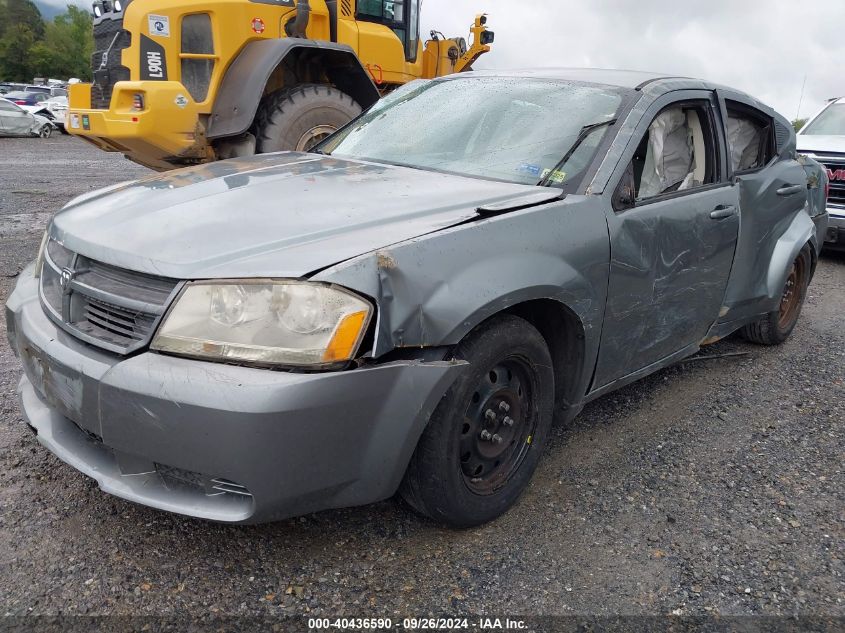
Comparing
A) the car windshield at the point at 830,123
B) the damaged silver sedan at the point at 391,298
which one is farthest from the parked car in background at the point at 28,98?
the damaged silver sedan at the point at 391,298

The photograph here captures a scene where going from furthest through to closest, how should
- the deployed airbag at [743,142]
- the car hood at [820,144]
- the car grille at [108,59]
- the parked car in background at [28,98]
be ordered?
the parked car in background at [28,98], the car hood at [820,144], the car grille at [108,59], the deployed airbag at [743,142]

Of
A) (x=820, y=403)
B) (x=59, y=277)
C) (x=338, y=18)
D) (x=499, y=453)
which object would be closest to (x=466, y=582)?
(x=499, y=453)

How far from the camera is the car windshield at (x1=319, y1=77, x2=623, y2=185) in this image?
295 centimetres

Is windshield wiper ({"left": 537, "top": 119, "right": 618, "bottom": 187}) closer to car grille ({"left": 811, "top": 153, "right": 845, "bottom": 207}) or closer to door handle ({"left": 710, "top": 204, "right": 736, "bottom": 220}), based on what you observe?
door handle ({"left": 710, "top": 204, "right": 736, "bottom": 220})

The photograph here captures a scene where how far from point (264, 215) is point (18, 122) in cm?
2542

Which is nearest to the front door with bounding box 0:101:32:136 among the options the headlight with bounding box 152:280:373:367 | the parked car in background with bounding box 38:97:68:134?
the parked car in background with bounding box 38:97:68:134

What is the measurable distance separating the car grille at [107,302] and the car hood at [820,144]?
7577 millimetres

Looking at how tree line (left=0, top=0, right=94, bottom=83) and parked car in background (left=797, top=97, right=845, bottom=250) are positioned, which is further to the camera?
tree line (left=0, top=0, right=94, bottom=83)

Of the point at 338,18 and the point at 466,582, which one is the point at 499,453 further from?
the point at 338,18

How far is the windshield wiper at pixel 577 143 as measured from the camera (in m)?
2.85

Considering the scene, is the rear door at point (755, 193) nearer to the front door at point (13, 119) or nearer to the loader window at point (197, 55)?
the loader window at point (197, 55)

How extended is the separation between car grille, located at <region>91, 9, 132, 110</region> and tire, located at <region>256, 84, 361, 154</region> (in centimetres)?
148

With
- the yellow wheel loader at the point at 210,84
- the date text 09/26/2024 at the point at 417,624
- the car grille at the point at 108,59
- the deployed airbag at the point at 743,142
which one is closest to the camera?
the date text 09/26/2024 at the point at 417,624

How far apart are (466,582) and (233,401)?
95 cm
